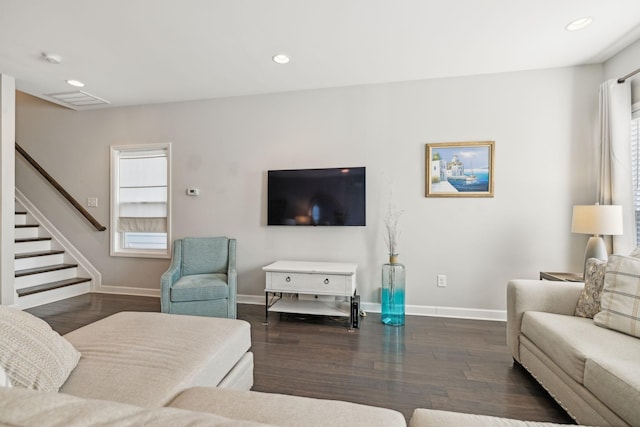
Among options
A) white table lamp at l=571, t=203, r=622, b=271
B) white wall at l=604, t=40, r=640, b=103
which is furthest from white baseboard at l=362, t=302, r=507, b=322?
white wall at l=604, t=40, r=640, b=103

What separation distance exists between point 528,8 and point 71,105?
514cm

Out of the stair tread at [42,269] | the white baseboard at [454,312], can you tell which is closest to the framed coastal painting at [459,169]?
the white baseboard at [454,312]

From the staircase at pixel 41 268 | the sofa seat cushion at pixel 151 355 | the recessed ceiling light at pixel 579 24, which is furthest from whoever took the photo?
the staircase at pixel 41 268

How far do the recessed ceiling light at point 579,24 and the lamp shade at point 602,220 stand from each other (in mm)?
1420

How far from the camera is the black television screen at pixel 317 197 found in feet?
10.9

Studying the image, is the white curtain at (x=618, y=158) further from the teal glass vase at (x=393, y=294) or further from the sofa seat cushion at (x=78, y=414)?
the sofa seat cushion at (x=78, y=414)

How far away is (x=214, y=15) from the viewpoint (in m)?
2.18

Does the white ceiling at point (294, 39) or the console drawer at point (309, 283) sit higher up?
the white ceiling at point (294, 39)

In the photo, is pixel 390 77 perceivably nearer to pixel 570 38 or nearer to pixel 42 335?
pixel 570 38

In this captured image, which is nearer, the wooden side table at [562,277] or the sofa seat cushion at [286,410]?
the sofa seat cushion at [286,410]

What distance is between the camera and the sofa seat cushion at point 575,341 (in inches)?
55.4

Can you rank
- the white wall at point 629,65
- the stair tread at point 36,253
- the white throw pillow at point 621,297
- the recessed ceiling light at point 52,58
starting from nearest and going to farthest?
the white throw pillow at point 621,297 → the white wall at point 629,65 → the recessed ceiling light at point 52,58 → the stair tread at point 36,253

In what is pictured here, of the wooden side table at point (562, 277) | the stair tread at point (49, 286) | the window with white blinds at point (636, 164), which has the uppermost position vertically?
the window with white blinds at point (636, 164)

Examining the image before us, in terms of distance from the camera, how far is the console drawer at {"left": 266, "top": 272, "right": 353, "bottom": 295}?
2916 millimetres
